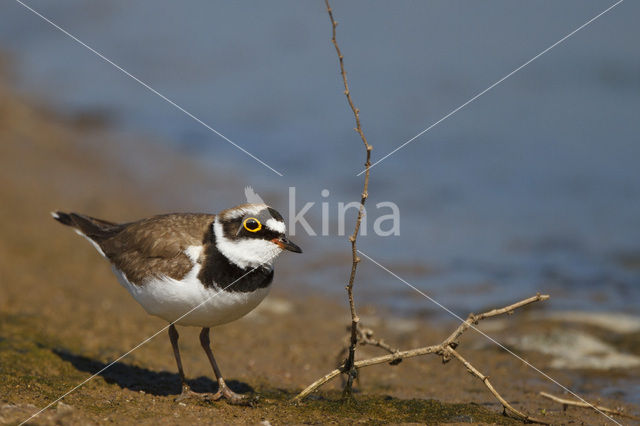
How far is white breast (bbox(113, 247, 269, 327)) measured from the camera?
5.67m

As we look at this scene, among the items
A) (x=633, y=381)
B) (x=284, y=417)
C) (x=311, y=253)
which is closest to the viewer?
(x=284, y=417)

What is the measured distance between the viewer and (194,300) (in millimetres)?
5672

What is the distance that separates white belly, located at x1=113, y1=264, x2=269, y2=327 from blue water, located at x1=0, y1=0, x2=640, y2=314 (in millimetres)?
4326

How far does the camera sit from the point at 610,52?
19.1 m

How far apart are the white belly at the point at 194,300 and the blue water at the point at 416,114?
4.33 metres

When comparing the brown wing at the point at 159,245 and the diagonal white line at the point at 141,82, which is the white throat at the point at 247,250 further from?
the diagonal white line at the point at 141,82

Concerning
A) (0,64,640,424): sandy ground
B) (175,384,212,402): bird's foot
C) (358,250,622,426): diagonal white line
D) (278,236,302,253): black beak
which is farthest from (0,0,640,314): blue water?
(175,384,212,402): bird's foot

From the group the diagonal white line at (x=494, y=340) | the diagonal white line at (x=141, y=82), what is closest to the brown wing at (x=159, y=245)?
the diagonal white line at (x=494, y=340)

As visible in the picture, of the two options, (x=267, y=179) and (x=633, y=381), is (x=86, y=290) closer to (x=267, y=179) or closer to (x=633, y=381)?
(x=267, y=179)

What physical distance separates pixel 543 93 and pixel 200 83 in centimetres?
900

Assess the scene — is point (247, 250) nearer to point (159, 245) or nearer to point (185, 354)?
point (159, 245)

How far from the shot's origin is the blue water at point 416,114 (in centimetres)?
1112

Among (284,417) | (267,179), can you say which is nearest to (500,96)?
(267,179)

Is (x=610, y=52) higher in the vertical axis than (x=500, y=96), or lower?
higher
